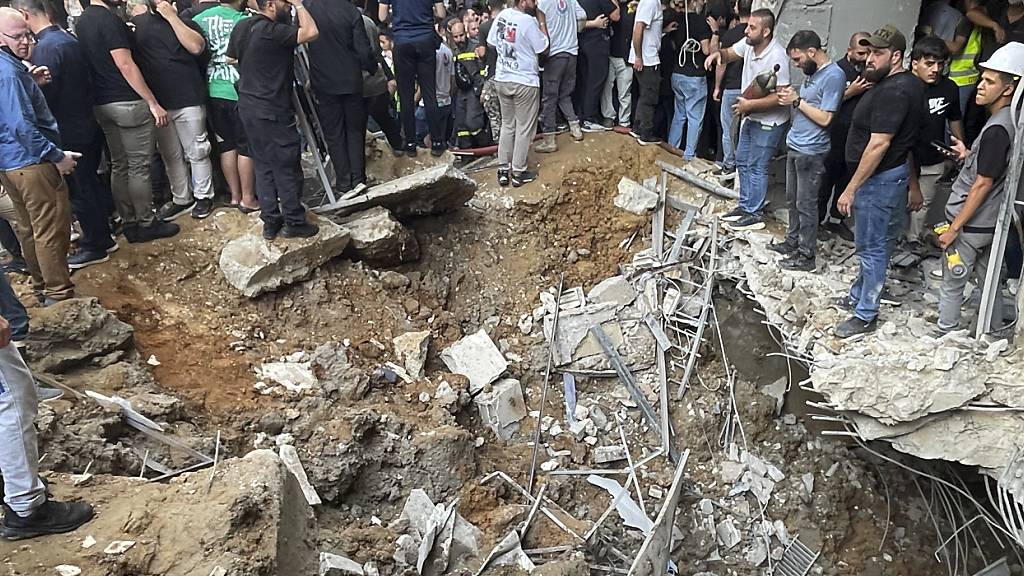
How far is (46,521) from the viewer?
11.4 ft

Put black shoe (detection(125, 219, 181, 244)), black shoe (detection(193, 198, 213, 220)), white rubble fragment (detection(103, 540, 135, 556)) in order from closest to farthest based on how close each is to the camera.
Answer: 1. white rubble fragment (detection(103, 540, 135, 556))
2. black shoe (detection(125, 219, 181, 244))
3. black shoe (detection(193, 198, 213, 220))

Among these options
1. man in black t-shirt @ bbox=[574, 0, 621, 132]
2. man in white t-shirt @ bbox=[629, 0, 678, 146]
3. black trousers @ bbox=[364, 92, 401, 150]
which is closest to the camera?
black trousers @ bbox=[364, 92, 401, 150]

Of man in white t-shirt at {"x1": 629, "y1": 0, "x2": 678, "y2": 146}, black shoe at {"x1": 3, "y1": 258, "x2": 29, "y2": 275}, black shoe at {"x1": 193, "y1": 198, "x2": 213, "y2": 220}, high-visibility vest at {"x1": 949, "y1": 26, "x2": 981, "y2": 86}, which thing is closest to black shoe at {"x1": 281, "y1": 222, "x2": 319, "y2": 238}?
black shoe at {"x1": 193, "y1": 198, "x2": 213, "y2": 220}

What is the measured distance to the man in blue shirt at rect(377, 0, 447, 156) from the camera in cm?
782

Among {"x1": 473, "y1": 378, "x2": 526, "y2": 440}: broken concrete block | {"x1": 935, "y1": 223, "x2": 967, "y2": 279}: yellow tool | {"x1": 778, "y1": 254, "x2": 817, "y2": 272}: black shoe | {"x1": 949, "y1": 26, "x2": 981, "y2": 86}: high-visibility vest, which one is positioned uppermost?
{"x1": 949, "y1": 26, "x2": 981, "y2": 86}: high-visibility vest

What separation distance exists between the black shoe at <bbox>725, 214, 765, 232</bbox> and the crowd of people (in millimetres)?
27

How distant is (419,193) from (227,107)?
195cm

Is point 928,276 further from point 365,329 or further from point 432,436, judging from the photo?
point 365,329

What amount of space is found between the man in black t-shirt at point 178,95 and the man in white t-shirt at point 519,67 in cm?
293

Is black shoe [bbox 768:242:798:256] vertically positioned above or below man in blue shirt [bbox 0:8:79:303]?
below

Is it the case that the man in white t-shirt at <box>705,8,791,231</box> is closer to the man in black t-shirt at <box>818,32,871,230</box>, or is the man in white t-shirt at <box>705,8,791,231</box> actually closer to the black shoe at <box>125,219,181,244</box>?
the man in black t-shirt at <box>818,32,871,230</box>

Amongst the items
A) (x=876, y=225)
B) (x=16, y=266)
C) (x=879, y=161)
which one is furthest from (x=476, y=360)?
(x=16, y=266)

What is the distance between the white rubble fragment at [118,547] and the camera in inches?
133

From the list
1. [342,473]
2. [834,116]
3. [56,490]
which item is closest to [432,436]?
[342,473]
